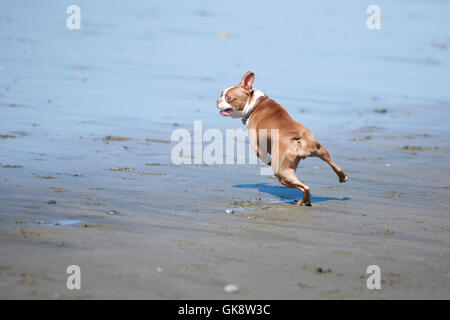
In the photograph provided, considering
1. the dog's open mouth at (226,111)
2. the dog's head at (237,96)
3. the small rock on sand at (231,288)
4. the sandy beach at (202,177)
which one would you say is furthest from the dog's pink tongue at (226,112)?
the small rock on sand at (231,288)

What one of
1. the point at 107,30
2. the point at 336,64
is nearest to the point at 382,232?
the point at 336,64

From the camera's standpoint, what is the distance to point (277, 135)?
775 cm

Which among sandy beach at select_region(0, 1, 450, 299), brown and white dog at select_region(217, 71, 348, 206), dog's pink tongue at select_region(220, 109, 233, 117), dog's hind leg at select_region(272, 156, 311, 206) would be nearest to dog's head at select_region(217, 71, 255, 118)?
brown and white dog at select_region(217, 71, 348, 206)

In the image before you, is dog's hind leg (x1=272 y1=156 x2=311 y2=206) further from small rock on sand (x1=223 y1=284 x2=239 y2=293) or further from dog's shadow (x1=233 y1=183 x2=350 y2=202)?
small rock on sand (x1=223 y1=284 x2=239 y2=293)

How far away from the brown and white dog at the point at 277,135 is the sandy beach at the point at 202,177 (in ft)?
1.23

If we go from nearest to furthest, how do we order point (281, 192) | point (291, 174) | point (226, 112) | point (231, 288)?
point (231, 288), point (291, 174), point (281, 192), point (226, 112)

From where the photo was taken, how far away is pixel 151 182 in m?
8.31

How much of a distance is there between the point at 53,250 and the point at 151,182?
2.94 meters

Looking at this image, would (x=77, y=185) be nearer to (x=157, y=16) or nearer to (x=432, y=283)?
(x=432, y=283)

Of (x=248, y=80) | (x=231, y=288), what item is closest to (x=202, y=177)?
(x=248, y=80)

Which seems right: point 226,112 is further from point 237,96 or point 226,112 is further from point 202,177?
point 202,177

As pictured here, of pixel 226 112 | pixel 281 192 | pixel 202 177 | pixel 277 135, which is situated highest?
pixel 226 112

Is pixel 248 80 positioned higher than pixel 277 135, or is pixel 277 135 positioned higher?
pixel 248 80

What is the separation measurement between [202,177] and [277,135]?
4.89 ft
